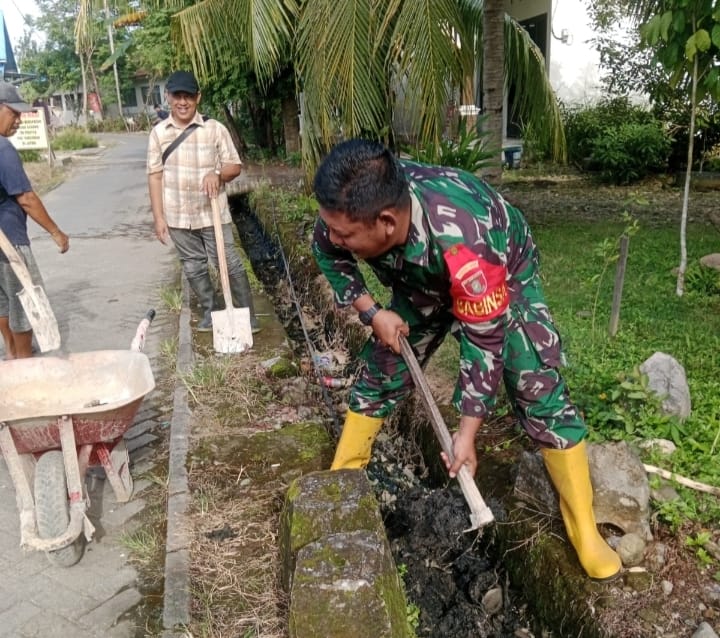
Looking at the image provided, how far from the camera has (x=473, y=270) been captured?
1.84 meters

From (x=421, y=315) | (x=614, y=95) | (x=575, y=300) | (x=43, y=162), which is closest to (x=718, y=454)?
(x=421, y=315)

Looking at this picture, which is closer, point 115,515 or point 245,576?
point 245,576

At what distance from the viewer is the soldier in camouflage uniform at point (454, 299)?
187 cm

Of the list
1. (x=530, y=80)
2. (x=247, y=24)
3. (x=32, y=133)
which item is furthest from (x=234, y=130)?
(x=530, y=80)

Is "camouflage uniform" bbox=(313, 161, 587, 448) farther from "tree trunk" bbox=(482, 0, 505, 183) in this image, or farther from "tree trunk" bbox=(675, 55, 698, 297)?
"tree trunk" bbox=(482, 0, 505, 183)

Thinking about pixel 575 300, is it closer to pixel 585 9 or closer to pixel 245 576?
pixel 245 576

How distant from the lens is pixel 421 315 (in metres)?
2.49

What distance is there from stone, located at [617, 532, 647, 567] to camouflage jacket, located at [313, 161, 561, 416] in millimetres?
683

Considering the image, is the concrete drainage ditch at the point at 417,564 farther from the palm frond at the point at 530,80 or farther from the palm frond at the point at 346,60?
the palm frond at the point at 530,80

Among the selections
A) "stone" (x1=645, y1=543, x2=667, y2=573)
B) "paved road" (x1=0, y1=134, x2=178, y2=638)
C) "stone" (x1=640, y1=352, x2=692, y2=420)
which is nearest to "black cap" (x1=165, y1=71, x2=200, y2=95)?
"paved road" (x1=0, y1=134, x2=178, y2=638)

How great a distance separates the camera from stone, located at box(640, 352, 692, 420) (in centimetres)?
288

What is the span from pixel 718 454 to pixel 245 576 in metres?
1.98

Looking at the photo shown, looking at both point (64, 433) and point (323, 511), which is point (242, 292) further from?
point (323, 511)

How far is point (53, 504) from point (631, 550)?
2.19 m
